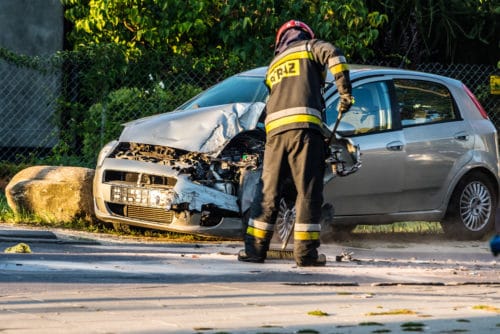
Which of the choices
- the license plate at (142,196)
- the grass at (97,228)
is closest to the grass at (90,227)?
the grass at (97,228)

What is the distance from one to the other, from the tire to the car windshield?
7.41 feet

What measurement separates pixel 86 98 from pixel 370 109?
15.8ft

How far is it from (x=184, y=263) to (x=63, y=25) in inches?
366

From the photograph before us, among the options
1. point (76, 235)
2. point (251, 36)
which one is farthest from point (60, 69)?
point (76, 235)

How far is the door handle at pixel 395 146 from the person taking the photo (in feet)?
38.8

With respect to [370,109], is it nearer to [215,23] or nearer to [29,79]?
[215,23]

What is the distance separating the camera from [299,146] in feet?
31.3

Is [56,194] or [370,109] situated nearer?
[370,109]

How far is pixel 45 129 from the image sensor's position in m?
16.2

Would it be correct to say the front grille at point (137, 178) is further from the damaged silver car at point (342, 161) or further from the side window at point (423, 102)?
the side window at point (423, 102)

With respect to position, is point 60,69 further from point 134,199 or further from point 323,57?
point 323,57

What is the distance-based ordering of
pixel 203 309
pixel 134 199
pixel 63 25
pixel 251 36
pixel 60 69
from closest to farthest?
1. pixel 203 309
2. pixel 134 199
3. pixel 60 69
4. pixel 251 36
5. pixel 63 25

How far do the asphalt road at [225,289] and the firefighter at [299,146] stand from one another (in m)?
0.24

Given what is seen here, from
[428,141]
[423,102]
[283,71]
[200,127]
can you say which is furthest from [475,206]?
[283,71]
